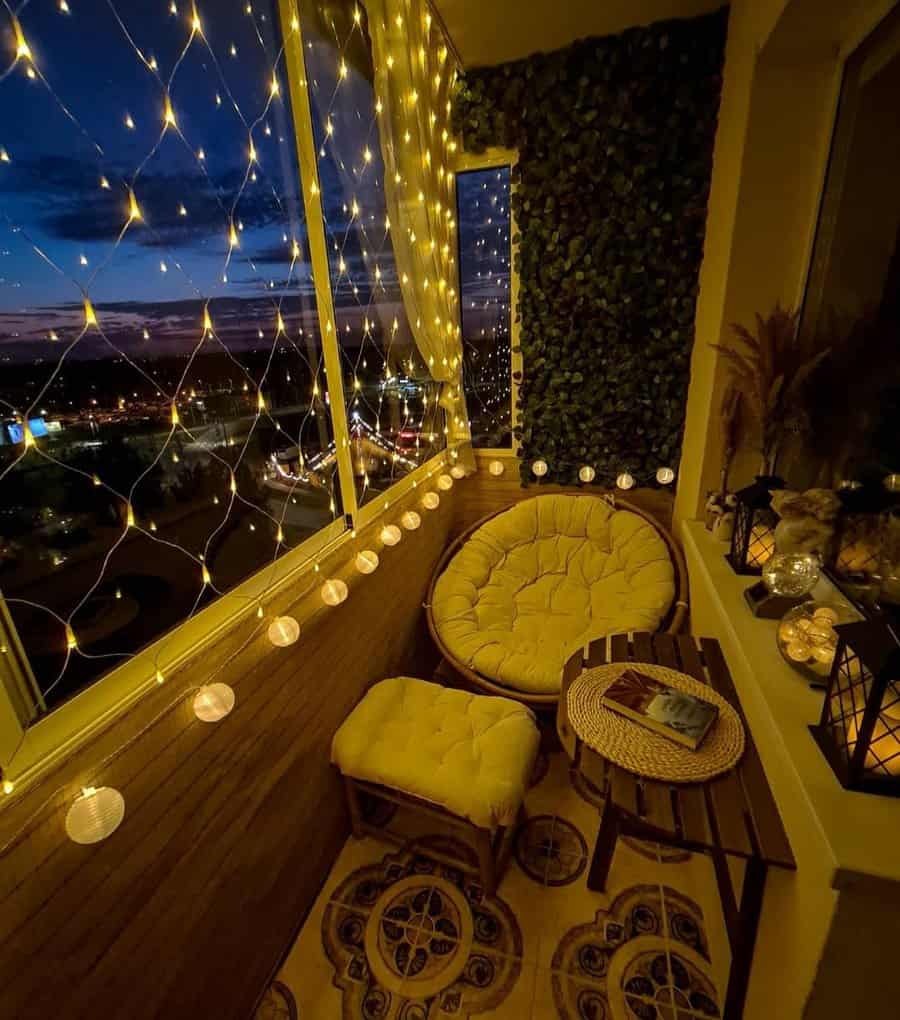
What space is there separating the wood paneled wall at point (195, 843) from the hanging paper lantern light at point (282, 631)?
35mm

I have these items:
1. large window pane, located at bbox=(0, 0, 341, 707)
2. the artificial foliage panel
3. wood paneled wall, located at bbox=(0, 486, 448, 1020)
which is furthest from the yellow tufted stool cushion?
the artificial foliage panel

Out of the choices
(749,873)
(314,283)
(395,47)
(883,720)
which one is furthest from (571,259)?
(749,873)

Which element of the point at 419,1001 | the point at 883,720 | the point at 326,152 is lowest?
the point at 419,1001

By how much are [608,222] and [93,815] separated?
9.47 feet

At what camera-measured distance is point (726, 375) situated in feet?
6.93

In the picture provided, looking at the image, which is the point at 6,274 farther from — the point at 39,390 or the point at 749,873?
the point at 749,873

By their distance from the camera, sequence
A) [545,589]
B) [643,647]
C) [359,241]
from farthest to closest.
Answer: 1. [545,589]
2. [359,241]
3. [643,647]

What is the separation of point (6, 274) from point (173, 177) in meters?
0.59

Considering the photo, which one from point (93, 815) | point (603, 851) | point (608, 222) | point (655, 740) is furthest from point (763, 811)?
point (608, 222)

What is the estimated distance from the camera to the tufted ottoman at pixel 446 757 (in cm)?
148

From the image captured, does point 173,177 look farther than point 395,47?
No

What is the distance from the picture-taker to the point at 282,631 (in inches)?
55.8

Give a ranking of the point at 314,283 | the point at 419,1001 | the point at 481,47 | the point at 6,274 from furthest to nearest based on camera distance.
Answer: the point at 481,47, the point at 314,283, the point at 419,1001, the point at 6,274

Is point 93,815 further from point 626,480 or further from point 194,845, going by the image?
point 626,480
